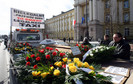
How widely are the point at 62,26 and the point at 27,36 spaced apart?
54300 mm

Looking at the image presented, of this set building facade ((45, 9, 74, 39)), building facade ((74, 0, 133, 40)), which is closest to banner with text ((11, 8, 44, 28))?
building facade ((74, 0, 133, 40))

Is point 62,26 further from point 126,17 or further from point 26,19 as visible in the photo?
point 26,19

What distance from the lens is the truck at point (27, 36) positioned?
7338 millimetres

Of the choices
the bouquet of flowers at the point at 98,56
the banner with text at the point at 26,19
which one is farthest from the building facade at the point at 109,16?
the bouquet of flowers at the point at 98,56

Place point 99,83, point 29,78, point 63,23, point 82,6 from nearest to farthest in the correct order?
point 99,83
point 29,78
point 82,6
point 63,23

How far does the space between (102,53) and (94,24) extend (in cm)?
3034

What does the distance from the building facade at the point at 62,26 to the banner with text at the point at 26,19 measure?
4128 centimetres

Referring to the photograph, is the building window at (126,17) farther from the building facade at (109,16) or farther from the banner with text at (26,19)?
the banner with text at (26,19)

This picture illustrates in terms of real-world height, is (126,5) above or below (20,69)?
above

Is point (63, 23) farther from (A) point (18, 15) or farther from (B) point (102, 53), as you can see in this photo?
(B) point (102, 53)

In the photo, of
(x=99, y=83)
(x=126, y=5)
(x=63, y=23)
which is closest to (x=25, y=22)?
(x=99, y=83)

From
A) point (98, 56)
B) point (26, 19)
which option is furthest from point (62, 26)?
point (98, 56)

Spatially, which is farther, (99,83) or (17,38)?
(17,38)

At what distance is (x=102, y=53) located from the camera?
3.00m
